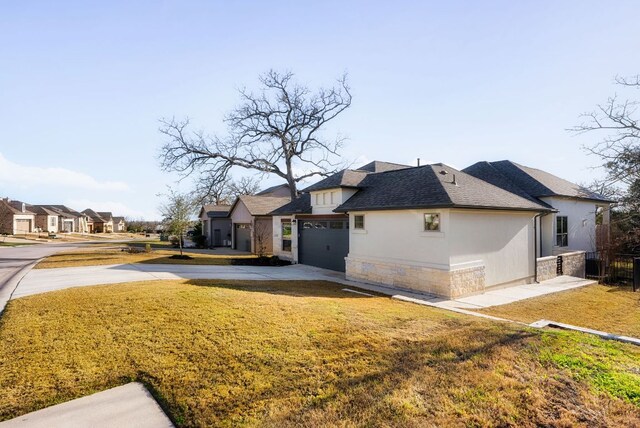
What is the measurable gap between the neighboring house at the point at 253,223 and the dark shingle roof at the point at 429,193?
10634 mm

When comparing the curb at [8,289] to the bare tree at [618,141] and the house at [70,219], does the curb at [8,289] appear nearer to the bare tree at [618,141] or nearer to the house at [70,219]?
the bare tree at [618,141]

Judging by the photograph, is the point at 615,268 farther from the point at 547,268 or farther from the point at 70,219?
the point at 70,219

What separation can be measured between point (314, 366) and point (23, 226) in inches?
2668

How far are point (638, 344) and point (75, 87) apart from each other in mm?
18288

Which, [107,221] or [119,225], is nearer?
[107,221]

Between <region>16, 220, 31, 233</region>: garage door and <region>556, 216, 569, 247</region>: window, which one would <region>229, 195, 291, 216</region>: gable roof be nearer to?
<region>556, 216, 569, 247</region>: window

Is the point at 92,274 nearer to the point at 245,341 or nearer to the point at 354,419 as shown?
the point at 245,341

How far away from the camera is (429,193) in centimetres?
1267

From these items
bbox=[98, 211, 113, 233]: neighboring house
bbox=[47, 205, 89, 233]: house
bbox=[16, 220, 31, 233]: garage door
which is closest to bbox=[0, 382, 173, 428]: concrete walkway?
bbox=[16, 220, 31, 233]: garage door

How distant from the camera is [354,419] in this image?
147 inches

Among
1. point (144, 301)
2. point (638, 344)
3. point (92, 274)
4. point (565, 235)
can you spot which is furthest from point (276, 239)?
point (638, 344)

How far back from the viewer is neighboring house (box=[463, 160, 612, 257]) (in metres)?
18.7

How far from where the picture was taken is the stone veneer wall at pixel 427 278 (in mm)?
11570

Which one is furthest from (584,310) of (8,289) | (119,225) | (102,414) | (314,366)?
(119,225)
